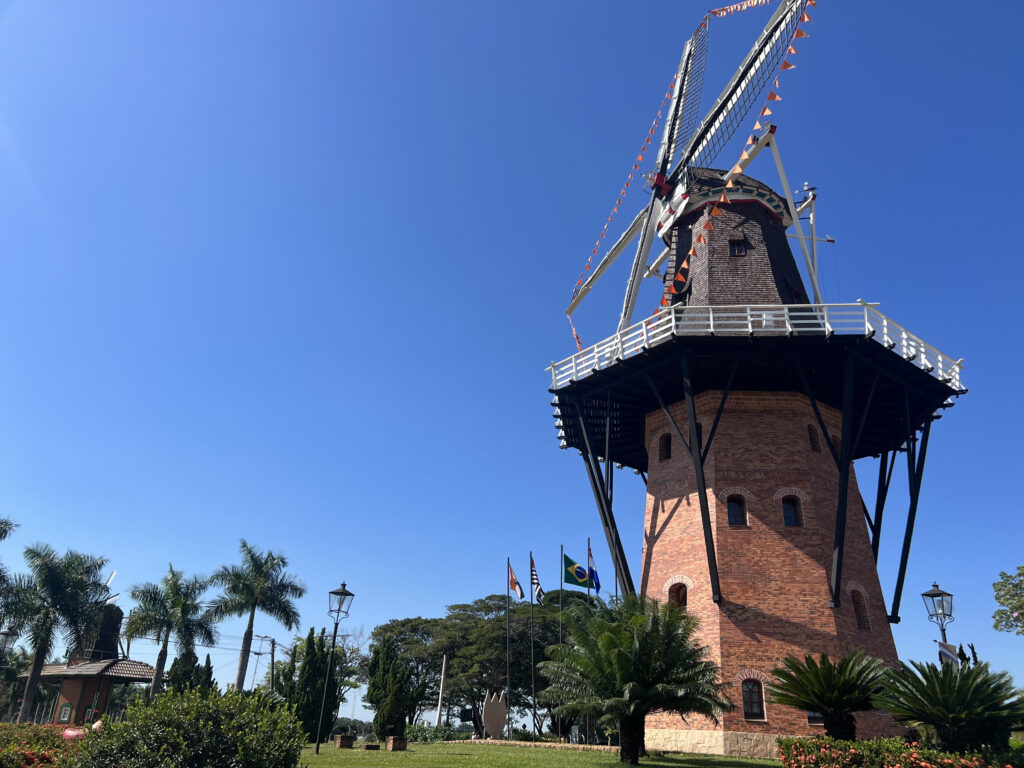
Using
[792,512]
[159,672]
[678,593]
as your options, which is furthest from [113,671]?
[792,512]

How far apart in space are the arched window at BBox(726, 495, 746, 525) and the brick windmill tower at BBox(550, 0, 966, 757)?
0.04m

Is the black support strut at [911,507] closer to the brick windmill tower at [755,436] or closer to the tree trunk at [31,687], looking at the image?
the brick windmill tower at [755,436]

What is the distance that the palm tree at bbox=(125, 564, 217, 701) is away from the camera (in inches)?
1663

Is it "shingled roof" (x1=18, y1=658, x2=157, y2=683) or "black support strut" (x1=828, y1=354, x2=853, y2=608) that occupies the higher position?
"black support strut" (x1=828, y1=354, x2=853, y2=608)

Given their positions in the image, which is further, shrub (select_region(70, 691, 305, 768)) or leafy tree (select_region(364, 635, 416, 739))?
leafy tree (select_region(364, 635, 416, 739))

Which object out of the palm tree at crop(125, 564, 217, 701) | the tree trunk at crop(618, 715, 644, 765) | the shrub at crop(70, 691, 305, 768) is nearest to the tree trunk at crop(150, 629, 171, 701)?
the palm tree at crop(125, 564, 217, 701)

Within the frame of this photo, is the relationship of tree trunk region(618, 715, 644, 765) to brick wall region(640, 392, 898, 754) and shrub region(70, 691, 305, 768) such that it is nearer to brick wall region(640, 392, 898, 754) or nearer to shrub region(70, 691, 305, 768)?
brick wall region(640, 392, 898, 754)

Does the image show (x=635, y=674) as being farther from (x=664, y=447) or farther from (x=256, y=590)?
(x=256, y=590)

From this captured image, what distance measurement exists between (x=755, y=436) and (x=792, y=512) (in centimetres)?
260

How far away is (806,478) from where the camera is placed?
22078mm

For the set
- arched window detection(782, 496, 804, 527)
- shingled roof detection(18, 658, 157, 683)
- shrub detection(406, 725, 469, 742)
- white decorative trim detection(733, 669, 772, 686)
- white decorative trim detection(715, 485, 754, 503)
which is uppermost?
white decorative trim detection(715, 485, 754, 503)

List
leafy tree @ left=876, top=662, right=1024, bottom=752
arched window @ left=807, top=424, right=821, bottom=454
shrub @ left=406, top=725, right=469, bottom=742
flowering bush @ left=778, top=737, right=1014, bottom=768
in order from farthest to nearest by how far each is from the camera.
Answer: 1. shrub @ left=406, top=725, right=469, bottom=742
2. arched window @ left=807, top=424, right=821, bottom=454
3. leafy tree @ left=876, top=662, right=1024, bottom=752
4. flowering bush @ left=778, top=737, right=1014, bottom=768

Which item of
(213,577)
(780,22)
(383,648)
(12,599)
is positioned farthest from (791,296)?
(12,599)

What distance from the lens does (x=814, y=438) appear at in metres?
23.7
